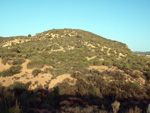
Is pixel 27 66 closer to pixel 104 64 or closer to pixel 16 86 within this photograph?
pixel 16 86

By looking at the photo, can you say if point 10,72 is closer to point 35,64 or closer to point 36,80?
point 35,64

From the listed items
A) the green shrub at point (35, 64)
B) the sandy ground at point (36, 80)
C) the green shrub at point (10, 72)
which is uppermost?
the green shrub at point (35, 64)

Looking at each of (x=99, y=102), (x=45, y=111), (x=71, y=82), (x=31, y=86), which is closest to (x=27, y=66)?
(x=31, y=86)

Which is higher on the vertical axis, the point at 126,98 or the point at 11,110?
the point at 11,110

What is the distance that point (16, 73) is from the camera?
38.5 ft

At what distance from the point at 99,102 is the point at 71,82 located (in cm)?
423

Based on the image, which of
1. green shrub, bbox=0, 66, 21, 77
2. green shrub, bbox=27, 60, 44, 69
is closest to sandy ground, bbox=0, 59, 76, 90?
green shrub, bbox=0, 66, 21, 77

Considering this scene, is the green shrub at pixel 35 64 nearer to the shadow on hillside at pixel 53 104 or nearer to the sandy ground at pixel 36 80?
the sandy ground at pixel 36 80

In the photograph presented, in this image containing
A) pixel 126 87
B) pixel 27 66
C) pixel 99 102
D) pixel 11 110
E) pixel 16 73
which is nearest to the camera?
pixel 11 110

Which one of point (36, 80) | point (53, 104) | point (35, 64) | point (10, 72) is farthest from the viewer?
point (35, 64)

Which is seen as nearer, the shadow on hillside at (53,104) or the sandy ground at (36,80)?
the shadow on hillside at (53,104)

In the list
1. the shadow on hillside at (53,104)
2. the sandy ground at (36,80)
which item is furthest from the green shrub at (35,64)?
the shadow on hillside at (53,104)

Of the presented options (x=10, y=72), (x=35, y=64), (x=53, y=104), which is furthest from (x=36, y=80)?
(x=53, y=104)

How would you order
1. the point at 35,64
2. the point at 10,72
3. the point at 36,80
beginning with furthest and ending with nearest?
1. the point at 35,64
2. the point at 10,72
3. the point at 36,80
